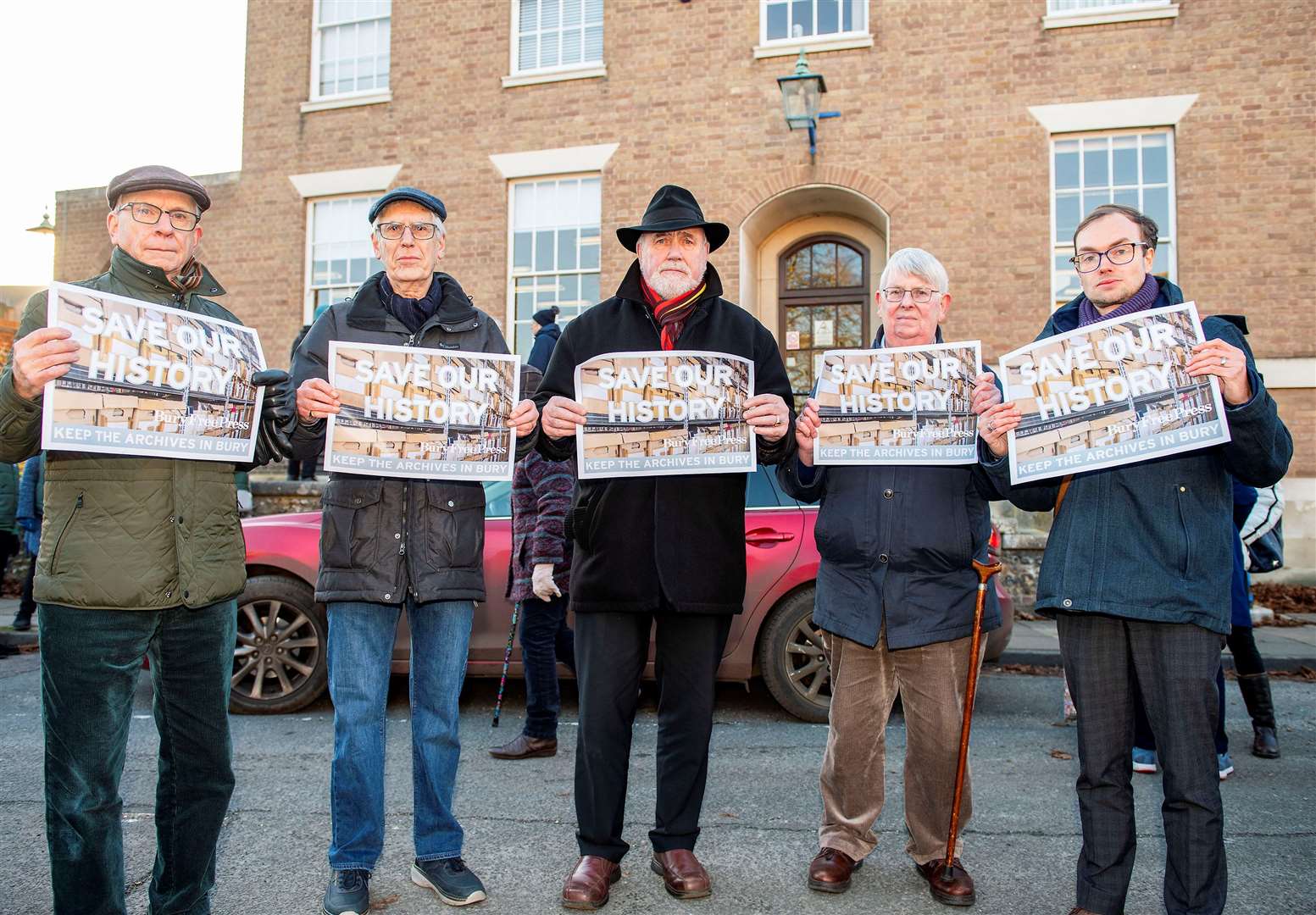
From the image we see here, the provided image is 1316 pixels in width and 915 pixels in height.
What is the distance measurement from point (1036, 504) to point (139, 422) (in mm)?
2672

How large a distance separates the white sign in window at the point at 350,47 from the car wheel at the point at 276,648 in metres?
9.63

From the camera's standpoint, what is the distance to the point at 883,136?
476 inches

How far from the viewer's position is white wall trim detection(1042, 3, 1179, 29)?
11453 millimetres

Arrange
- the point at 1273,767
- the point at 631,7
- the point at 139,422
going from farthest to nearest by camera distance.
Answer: the point at 631,7 < the point at 1273,767 < the point at 139,422

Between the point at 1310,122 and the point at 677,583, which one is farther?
the point at 1310,122

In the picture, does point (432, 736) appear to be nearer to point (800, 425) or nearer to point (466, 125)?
point (800, 425)

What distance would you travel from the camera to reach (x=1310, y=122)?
36.8ft

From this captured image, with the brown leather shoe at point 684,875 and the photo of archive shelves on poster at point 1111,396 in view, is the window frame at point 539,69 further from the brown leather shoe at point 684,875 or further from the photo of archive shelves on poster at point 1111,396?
the brown leather shoe at point 684,875

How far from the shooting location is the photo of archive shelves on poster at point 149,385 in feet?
8.80

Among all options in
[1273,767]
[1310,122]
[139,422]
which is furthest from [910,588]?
[1310,122]

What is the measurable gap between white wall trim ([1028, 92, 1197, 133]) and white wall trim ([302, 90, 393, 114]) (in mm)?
8083

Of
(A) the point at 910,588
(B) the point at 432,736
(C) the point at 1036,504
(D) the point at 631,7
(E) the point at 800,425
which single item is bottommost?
(B) the point at 432,736

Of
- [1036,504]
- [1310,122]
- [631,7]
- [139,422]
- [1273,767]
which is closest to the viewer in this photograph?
[139,422]

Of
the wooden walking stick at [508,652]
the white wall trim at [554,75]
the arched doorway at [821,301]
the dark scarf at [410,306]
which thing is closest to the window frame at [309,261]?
the white wall trim at [554,75]
